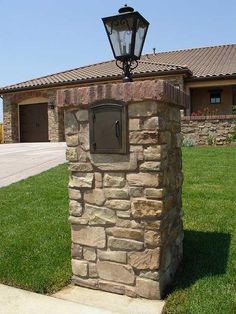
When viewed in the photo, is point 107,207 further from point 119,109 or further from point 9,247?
point 9,247

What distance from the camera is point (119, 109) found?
3248mm

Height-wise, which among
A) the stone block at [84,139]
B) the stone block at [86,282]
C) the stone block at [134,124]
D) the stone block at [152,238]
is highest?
the stone block at [134,124]

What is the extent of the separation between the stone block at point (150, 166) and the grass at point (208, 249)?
1162 mm

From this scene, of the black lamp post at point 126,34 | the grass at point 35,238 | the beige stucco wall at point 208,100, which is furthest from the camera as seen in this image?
the beige stucco wall at point 208,100

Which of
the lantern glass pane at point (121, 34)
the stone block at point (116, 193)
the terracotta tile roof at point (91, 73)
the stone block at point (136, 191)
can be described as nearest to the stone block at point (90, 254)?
the stone block at point (116, 193)

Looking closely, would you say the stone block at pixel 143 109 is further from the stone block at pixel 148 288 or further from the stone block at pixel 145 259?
the stone block at pixel 148 288

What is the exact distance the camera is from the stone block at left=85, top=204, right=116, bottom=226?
3400 millimetres

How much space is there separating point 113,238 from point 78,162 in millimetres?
789

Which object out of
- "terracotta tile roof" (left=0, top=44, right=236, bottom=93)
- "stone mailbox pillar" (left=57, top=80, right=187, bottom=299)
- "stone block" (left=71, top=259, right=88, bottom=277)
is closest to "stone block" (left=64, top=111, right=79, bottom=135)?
"stone mailbox pillar" (left=57, top=80, right=187, bottom=299)

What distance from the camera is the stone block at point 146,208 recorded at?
3.22m

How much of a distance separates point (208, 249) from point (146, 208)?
4.40 feet

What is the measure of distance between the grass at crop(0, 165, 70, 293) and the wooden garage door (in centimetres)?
1522

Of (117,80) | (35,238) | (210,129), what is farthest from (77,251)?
(117,80)

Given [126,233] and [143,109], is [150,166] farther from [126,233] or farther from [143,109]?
[126,233]
